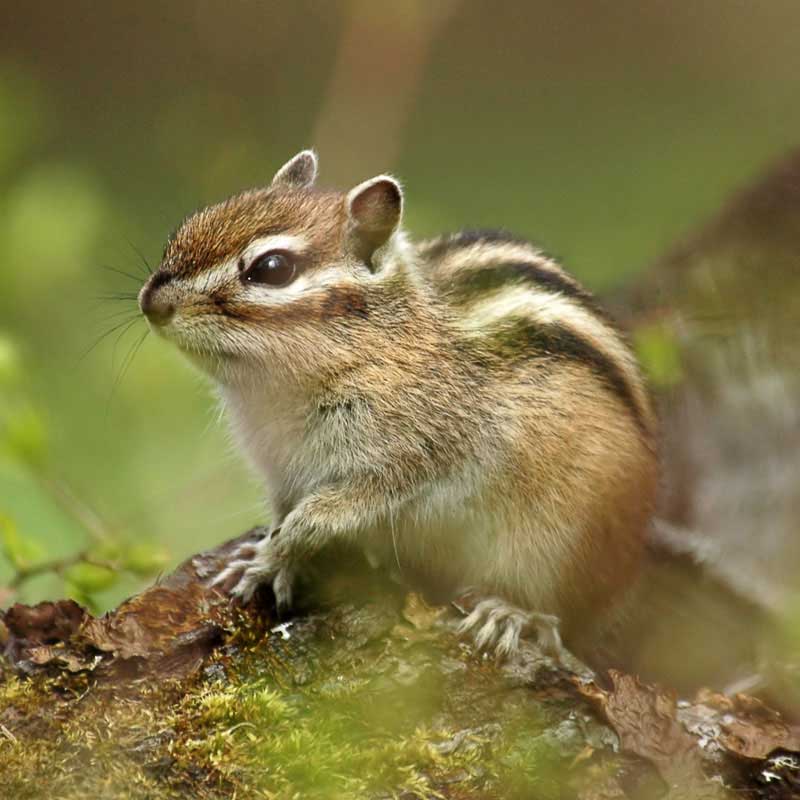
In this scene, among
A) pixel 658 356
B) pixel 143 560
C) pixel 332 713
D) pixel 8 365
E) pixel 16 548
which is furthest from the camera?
pixel 658 356

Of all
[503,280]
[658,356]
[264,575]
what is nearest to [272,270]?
[503,280]

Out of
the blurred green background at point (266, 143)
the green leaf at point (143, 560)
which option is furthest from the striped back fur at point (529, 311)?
the blurred green background at point (266, 143)

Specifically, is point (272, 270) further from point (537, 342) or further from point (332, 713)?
point (332, 713)

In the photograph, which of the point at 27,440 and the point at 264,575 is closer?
the point at 264,575

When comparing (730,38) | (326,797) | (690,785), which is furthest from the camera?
(730,38)

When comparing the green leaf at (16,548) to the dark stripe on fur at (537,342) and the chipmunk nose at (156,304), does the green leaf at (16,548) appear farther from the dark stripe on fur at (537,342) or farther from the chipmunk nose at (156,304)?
the dark stripe on fur at (537,342)

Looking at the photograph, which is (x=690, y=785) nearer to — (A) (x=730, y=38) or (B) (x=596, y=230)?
(B) (x=596, y=230)

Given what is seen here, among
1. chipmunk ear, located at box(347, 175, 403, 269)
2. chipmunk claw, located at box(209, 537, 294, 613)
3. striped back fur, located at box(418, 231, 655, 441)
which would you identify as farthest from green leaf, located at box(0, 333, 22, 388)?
striped back fur, located at box(418, 231, 655, 441)

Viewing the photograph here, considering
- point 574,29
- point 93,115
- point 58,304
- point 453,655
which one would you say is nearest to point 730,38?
point 574,29
